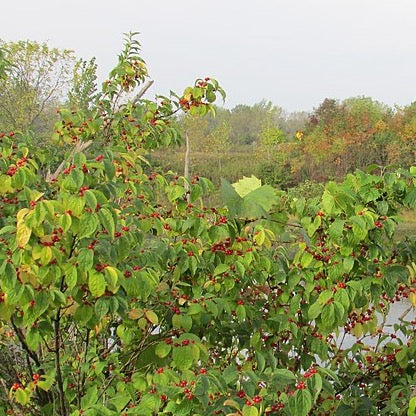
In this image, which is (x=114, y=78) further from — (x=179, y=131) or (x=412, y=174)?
(x=412, y=174)

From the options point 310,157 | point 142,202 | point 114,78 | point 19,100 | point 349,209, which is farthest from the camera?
point 310,157

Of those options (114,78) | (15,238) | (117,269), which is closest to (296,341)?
(117,269)

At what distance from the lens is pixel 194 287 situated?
201cm

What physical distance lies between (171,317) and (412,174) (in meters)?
0.97

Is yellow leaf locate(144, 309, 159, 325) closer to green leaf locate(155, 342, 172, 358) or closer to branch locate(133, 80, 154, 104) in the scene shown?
green leaf locate(155, 342, 172, 358)

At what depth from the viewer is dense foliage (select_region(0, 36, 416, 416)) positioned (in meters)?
1.49

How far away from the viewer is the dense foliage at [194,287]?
149 cm

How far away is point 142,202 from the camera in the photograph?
2.27 m

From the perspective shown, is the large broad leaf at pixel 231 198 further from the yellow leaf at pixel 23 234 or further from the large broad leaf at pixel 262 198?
the yellow leaf at pixel 23 234

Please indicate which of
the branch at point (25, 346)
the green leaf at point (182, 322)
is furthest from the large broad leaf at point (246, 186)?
the branch at point (25, 346)

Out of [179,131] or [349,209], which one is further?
[179,131]

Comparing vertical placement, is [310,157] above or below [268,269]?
above

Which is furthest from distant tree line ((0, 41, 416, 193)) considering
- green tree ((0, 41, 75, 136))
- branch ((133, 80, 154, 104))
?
branch ((133, 80, 154, 104))

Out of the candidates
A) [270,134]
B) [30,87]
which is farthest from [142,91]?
[270,134]
